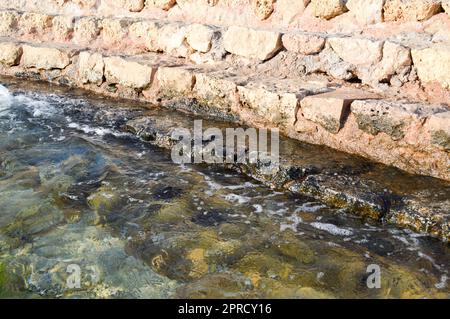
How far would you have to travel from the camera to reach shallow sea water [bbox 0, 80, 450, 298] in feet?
9.30

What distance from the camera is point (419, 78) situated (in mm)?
4375

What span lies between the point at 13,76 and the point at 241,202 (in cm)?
546

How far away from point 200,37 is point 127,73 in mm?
1129

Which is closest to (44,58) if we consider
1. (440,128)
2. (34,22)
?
(34,22)

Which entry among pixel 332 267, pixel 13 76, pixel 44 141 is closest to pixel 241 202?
pixel 332 267

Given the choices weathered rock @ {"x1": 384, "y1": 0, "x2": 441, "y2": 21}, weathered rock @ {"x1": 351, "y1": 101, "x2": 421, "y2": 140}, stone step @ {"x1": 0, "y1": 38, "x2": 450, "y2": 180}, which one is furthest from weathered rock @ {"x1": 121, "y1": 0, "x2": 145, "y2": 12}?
weathered rock @ {"x1": 351, "y1": 101, "x2": 421, "y2": 140}

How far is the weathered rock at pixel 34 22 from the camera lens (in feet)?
25.1

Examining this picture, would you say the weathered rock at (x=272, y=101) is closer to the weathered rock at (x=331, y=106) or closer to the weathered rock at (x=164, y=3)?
the weathered rock at (x=331, y=106)

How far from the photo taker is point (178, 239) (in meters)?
3.31

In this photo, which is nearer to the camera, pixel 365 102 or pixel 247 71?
pixel 365 102

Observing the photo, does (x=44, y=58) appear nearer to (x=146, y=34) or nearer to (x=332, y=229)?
(x=146, y=34)

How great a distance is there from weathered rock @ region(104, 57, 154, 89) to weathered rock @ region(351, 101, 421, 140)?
114 inches

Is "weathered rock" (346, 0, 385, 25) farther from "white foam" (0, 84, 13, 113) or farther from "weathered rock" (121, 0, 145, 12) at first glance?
"white foam" (0, 84, 13, 113)
